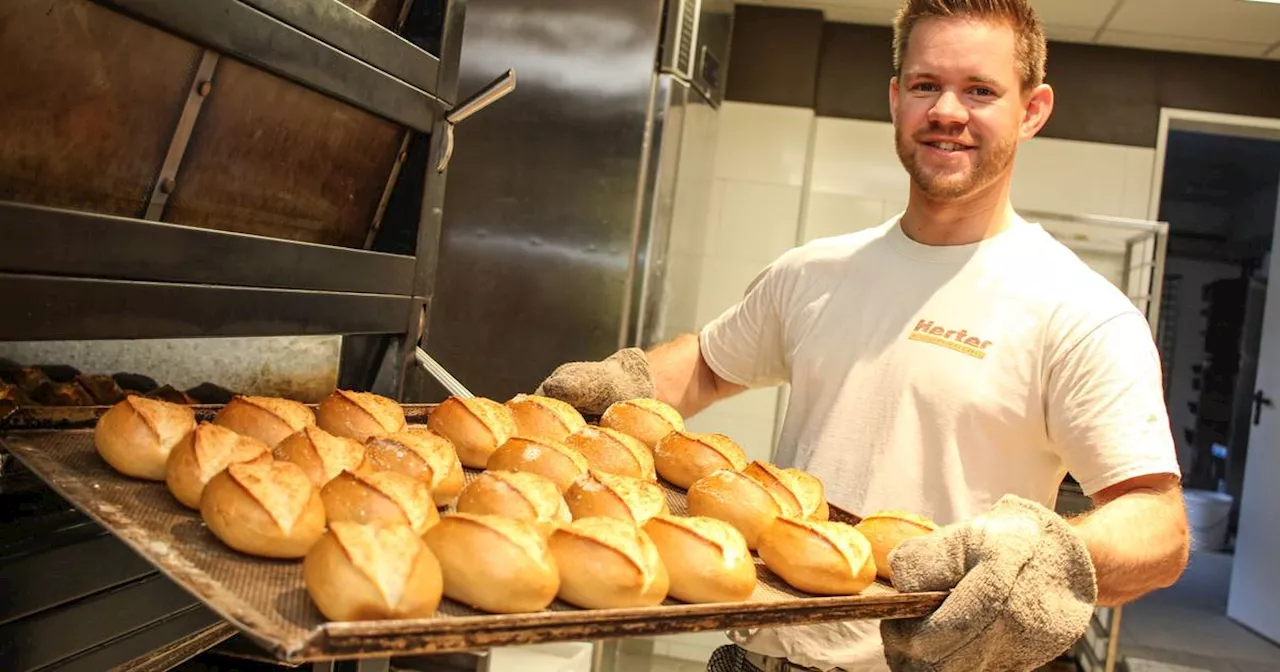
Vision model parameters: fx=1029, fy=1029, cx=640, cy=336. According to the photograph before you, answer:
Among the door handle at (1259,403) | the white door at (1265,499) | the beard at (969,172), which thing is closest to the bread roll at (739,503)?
the beard at (969,172)

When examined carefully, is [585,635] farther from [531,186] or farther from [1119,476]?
[531,186]

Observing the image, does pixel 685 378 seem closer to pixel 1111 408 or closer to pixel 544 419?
pixel 544 419

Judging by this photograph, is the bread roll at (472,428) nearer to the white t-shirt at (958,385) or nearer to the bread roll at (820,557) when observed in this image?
the bread roll at (820,557)

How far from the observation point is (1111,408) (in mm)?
1606

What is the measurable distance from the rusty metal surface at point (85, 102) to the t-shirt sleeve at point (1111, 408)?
1.42 meters


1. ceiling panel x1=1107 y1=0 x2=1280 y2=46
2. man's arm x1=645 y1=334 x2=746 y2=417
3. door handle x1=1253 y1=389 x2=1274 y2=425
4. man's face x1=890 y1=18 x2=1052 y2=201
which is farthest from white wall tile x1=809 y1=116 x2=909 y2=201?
man's face x1=890 y1=18 x2=1052 y2=201

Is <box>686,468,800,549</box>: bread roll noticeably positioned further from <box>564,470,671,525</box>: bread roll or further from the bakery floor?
the bakery floor

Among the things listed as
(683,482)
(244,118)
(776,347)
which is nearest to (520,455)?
(683,482)

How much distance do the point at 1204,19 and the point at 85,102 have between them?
14.9 ft

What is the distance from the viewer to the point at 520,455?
1.48m

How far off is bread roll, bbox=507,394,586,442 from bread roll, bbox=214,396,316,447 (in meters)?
0.39

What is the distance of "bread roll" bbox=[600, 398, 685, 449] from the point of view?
5.86 feet

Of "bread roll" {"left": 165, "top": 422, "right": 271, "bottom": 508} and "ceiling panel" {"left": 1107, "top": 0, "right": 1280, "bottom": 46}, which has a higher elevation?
"ceiling panel" {"left": 1107, "top": 0, "right": 1280, "bottom": 46}

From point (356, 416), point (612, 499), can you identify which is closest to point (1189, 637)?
point (612, 499)
